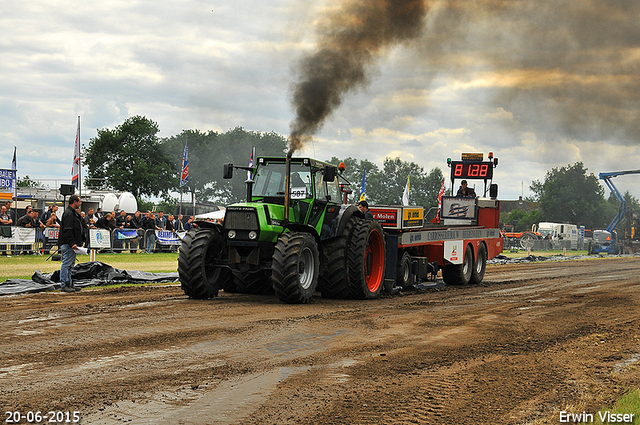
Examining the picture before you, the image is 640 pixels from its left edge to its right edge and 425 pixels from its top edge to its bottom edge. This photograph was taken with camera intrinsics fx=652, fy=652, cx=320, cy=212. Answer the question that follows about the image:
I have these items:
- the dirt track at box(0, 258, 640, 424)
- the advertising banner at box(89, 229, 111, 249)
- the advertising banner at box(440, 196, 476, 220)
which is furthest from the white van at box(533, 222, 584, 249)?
the dirt track at box(0, 258, 640, 424)

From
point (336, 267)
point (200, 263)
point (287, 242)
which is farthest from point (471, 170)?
point (200, 263)

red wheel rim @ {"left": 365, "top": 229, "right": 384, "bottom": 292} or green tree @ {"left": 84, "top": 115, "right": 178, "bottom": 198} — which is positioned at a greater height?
green tree @ {"left": 84, "top": 115, "right": 178, "bottom": 198}

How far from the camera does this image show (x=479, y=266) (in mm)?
18156

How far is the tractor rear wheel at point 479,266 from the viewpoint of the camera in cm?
1772

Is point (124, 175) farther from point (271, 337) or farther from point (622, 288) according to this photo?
point (271, 337)

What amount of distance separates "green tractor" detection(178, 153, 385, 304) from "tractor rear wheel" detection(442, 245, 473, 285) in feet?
13.7

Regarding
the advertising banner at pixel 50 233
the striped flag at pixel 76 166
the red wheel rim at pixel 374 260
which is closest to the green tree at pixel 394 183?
the striped flag at pixel 76 166

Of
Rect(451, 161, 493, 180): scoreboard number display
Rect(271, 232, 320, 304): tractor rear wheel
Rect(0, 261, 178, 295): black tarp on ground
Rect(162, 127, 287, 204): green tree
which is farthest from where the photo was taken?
Rect(162, 127, 287, 204): green tree

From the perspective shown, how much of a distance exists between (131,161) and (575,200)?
56.9 m

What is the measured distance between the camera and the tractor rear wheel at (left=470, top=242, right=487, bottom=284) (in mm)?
17719

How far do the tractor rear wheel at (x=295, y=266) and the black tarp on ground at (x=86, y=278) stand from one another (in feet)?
17.2

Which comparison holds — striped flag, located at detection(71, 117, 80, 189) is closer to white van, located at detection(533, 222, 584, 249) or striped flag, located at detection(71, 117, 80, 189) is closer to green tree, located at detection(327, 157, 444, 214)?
white van, located at detection(533, 222, 584, 249)

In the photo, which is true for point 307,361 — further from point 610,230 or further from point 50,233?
point 610,230

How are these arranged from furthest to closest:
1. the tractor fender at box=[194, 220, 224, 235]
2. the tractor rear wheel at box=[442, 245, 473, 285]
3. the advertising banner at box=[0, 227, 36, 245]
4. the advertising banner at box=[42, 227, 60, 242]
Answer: the advertising banner at box=[42, 227, 60, 242]
the advertising banner at box=[0, 227, 36, 245]
the tractor rear wheel at box=[442, 245, 473, 285]
the tractor fender at box=[194, 220, 224, 235]
